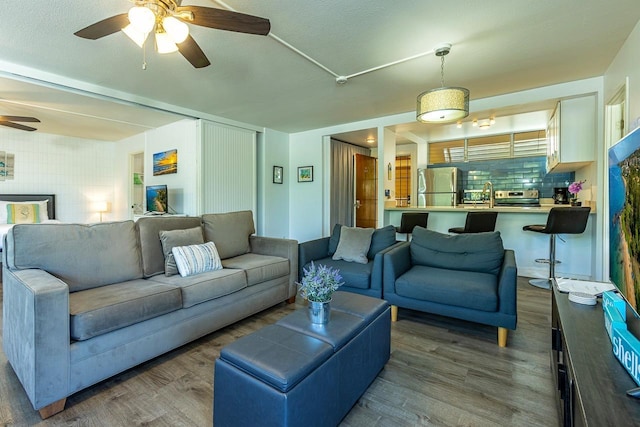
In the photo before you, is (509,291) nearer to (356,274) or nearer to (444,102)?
(356,274)

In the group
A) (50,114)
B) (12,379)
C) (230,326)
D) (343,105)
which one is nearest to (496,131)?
(343,105)

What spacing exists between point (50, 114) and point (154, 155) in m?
1.45

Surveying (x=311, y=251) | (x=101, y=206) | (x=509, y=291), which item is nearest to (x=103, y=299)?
(x=311, y=251)

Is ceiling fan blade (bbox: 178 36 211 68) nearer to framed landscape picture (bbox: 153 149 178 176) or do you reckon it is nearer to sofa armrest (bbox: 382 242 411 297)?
sofa armrest (bbox: 382 242 411 297)

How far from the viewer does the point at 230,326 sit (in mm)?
2615

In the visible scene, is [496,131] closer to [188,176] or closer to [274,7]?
[274,7]

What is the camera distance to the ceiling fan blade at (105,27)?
66.3 inches

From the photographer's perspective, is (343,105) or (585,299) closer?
(585,299)

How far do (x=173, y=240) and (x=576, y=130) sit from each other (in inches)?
181

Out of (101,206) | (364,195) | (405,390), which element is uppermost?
(364,195)

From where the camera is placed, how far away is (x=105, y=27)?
1.75 meters

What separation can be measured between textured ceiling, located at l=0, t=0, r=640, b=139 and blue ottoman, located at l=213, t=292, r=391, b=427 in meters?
2.11

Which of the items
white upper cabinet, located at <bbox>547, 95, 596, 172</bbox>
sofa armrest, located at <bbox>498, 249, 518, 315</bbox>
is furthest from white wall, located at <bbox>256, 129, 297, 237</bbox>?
white upper cabinet, located at <bbox>547, 95, 596, 172</bbox>

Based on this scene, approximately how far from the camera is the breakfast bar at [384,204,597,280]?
12.3 feet
